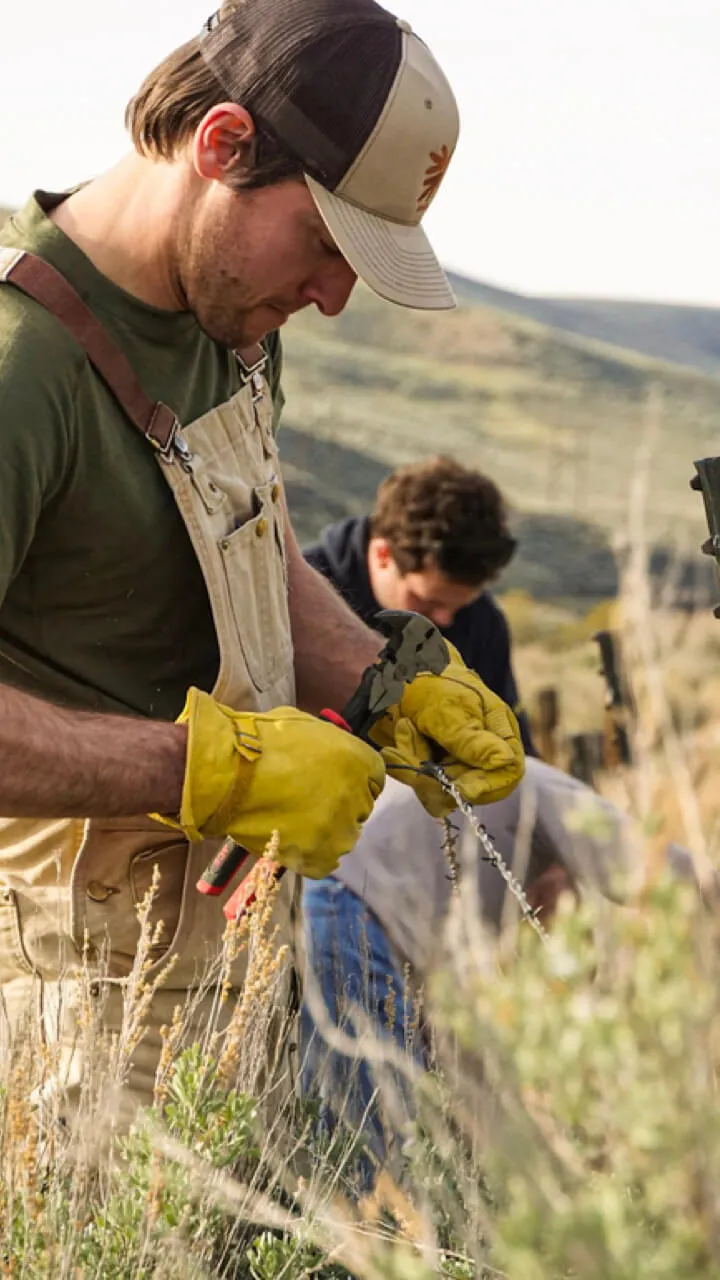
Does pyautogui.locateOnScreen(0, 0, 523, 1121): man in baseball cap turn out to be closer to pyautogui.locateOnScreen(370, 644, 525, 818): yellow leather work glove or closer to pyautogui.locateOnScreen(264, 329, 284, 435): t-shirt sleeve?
pyautogui.locateOnScreen(370, 644, 525, 818): yellow leather work glove

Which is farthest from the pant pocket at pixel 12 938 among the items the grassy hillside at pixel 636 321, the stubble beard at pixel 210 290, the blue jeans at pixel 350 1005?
the grassy hillside at pixel 636 321

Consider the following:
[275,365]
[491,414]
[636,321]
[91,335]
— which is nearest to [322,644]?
[275,365]

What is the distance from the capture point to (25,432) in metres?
2.10

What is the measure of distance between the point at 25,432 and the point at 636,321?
65660mm

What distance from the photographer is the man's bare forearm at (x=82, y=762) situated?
2150mm

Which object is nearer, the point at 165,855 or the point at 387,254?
the point at 387,254

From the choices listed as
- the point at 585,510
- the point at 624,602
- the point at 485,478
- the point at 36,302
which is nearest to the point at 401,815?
the point at 485,478

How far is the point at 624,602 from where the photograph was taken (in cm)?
135

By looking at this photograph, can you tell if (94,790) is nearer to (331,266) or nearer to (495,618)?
(331,266)

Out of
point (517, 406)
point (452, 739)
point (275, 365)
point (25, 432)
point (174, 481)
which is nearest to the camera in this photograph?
point (25, 432)

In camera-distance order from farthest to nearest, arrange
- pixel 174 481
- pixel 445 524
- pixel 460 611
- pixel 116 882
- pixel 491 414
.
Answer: pixel 491 414
pixel 460 611
pixel 445 524
pixel 116 882
pixel 174 481

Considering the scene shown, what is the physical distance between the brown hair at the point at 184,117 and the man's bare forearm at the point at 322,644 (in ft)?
2.91

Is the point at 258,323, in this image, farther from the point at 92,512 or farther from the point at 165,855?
the point at 165,855

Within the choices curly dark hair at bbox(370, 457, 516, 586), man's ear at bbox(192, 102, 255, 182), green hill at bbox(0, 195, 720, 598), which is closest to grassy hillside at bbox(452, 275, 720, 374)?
green hill at bbox(0, 195, 720, 598)
